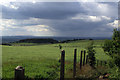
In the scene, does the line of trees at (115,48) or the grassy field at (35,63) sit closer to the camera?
the line of trees at (115,48)

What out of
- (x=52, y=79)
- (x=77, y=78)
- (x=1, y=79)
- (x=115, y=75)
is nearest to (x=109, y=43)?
(x=115, y=75)

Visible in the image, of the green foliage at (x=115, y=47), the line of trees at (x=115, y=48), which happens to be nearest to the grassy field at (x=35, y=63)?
the green foliage at (x=115, y=47)

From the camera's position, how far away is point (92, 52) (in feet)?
53.0

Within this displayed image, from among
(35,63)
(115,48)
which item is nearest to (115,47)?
(115,48)

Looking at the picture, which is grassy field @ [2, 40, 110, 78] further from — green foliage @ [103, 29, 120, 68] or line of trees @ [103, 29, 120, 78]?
line of trees @ [103, 29, 120, 78]

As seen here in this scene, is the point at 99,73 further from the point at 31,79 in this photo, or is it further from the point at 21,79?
the point at 21,79

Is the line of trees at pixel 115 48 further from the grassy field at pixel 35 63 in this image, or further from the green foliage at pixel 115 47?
the grassy field at pixel 35 63

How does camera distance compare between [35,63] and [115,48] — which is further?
[35,63]

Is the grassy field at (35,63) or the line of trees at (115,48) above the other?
the line of trees at (115,48)

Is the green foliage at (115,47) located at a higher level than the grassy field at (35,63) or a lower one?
higher

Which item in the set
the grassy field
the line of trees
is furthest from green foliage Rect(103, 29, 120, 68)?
the grassy field

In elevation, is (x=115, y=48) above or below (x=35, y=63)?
above

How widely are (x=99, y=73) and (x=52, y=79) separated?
4.74 m

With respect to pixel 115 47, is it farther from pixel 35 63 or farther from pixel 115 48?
pixel 35 63
